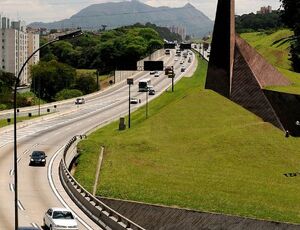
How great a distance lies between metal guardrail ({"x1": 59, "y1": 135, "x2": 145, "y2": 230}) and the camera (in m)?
34.1

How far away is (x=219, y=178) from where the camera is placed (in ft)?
177

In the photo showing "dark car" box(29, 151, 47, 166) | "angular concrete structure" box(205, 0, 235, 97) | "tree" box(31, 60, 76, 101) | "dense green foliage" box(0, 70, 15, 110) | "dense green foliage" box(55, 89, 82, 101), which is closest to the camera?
"dark car" box(29, 151, 47, 166)

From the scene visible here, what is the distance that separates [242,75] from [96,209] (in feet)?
136

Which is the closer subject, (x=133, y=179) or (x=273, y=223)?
(x=273, y=223)

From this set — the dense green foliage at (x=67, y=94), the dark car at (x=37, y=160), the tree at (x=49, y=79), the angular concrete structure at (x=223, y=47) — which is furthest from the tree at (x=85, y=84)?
the dark car at (x=37, y=160)

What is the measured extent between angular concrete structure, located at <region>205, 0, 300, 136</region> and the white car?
40362mm

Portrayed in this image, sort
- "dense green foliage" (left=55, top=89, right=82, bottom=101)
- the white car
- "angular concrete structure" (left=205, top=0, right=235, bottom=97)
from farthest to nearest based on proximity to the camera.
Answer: "dense green foliage" (left=55, top=89, right=82, bottom=101) → "angular concrete structure" (left=205, top=0, right=235, bottom=97) → the white car

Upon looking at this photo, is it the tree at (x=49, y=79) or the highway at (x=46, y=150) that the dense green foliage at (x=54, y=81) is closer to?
the tree at (x=49, y=79)

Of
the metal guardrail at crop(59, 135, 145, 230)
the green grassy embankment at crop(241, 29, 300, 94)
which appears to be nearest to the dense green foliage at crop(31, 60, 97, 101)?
the green grassy embankment at crop(241, 29, 300, 94)

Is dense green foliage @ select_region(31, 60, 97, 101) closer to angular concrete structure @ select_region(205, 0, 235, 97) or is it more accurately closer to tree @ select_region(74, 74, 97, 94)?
tree @ select_region(74, 74, 97, 94)

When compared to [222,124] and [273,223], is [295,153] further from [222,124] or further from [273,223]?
[273,223]

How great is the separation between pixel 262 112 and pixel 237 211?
30669 millimetres

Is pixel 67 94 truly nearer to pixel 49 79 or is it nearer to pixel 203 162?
pixel 49 79

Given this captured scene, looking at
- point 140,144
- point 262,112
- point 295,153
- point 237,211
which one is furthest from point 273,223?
point 262,112
